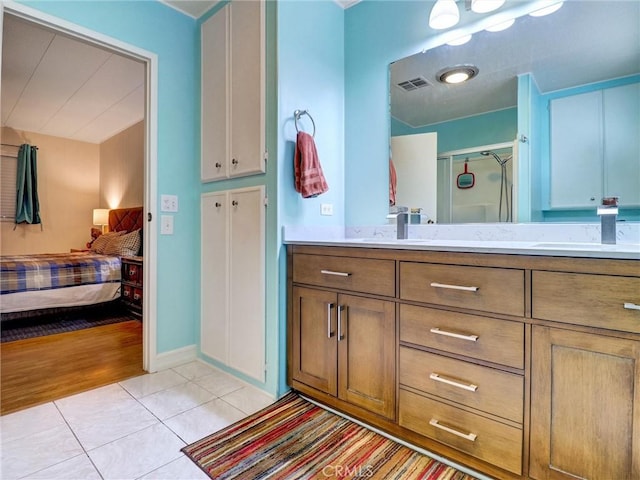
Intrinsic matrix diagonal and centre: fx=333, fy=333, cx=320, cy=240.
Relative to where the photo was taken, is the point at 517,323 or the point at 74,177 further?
the point at 74,177

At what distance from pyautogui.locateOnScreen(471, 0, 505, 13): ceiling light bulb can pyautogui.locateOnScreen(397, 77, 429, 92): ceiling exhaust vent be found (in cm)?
42

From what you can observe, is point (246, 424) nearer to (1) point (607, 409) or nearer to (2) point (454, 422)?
(2) point (454, 422)

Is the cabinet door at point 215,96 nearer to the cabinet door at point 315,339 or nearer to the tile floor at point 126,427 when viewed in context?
the cabinet door at point 315,339

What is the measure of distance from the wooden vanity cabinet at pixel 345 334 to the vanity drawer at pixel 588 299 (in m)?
0.55

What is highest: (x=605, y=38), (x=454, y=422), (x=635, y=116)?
(x=605, y=38)

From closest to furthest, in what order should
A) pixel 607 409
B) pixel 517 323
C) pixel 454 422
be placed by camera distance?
pixel 607 409 → pixel 517 323 → pixel 454 422

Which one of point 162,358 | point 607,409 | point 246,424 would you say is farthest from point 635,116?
point 162,358

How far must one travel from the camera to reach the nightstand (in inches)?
139

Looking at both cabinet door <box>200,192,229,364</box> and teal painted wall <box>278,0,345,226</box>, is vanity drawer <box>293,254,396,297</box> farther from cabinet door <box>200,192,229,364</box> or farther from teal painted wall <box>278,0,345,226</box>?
cabinet door <box>200,192,229,364</box>

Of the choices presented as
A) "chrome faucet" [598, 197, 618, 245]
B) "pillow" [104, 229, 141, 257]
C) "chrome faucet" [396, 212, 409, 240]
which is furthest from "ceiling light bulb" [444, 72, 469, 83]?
"pillow" [104, 229, 141, 257]

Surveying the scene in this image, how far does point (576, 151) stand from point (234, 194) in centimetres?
182

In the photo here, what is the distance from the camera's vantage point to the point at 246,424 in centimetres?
163

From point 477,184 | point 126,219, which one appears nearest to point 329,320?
point 477,184

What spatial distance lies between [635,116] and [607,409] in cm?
122
